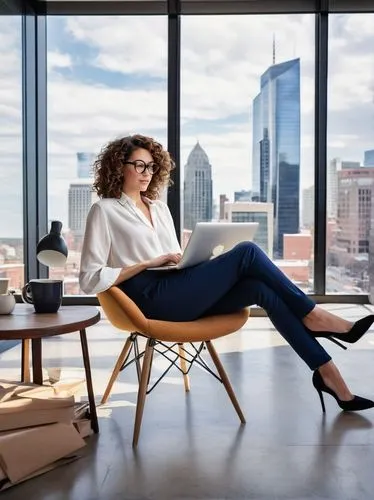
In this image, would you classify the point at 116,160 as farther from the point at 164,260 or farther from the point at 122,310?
the point at 122,310

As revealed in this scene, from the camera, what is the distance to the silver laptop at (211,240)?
99.3 inches

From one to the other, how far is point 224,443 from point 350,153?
375 cm

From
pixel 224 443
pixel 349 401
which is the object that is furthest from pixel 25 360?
pixel 349 401

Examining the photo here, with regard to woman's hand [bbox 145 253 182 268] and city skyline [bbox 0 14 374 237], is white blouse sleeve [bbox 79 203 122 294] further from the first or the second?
city skyline [bbox 0 14 374 237]

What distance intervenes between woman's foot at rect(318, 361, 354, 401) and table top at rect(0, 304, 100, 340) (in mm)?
944

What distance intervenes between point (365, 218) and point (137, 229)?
10.7 ft

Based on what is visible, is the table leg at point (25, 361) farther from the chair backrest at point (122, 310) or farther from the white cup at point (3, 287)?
the chair backrest at point (122, 310)

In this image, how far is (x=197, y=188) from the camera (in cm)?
550

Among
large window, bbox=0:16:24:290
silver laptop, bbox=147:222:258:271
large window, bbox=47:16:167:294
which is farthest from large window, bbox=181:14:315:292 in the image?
silver laptop, bbox=147:222:258:271

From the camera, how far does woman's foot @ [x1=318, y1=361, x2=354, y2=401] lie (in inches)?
101

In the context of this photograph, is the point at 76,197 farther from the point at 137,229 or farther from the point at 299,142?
the point at 137,229

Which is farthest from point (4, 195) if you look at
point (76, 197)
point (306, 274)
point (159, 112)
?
point (306, 274)

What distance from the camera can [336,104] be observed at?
17.9 ft

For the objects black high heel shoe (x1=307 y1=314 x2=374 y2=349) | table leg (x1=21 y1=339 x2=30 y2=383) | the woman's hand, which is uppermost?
the woman's hand
